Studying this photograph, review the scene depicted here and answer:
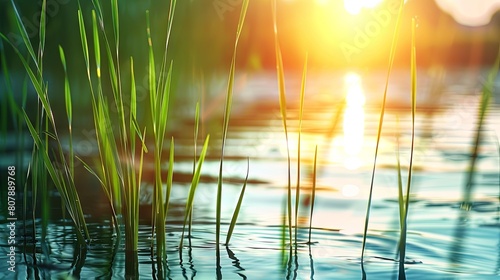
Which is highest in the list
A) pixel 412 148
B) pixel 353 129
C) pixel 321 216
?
pixel 353 129

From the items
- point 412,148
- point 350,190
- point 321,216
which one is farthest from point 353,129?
point 412,148

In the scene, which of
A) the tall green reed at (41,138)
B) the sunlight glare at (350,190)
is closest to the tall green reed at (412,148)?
the tall green reed at (41,138)

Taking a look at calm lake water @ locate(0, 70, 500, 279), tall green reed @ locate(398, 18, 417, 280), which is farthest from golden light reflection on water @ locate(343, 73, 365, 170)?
tall green reed @ locate(398, 18, 417, 280)

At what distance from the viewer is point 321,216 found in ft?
7.13

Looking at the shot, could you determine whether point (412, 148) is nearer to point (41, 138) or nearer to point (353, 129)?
point (41, 138)

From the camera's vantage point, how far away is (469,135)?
4660 millimetres

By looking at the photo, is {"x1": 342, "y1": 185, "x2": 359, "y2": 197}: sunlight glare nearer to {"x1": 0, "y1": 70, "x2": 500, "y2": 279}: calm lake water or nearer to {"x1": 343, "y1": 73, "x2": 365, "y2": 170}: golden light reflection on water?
{"x1": 0, "y1": 70, "x2": 500, "y2": 279}: calm lake water

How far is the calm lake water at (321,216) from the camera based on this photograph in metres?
1.50

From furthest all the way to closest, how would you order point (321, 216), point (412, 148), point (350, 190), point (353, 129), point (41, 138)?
point (353, 129)
point (350, 190)
point (321, 216)
point (41, 138)
point (412, 148)

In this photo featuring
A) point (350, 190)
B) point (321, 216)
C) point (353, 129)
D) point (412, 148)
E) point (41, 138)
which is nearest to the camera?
point (412, 148)

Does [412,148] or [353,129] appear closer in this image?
[412,148]

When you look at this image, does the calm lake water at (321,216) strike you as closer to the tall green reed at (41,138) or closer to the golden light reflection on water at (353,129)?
the golden light reflection on water at (353,129)

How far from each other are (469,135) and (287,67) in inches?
397

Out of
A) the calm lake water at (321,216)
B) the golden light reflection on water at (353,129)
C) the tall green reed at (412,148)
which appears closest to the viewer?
the tall green reed at (412,148)
